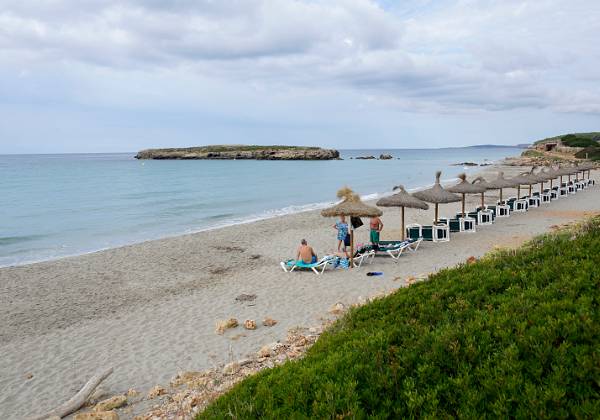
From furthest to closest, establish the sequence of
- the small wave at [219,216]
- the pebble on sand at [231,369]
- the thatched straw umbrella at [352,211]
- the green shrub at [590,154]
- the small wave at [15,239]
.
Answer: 1. the green shrub at [590,154]
2. the small wave at [219,216]
3. the small wave at [15,239]
4. the thatched straw umbrella at [352,211]
5. the pebble on sand at [231,369]

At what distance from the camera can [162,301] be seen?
10.6 meters

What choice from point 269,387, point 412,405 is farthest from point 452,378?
point 269,387

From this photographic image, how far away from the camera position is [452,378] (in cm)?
363

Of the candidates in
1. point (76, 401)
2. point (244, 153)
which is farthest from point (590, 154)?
point (244, 153)

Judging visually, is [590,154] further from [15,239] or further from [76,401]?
[76,401]

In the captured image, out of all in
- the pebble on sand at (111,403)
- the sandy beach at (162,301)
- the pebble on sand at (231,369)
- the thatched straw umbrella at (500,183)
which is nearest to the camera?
the pebble on sand at (111,403)

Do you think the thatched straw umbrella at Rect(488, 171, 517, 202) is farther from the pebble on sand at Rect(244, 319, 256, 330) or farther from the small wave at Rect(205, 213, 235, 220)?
the pebble on sand at Rect(244, 319, 256, 330)

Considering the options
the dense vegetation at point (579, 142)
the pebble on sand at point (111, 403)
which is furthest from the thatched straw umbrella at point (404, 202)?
the dense vegetation at point (579, 142)

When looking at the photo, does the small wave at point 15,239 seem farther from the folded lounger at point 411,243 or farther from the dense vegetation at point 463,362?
the dense vegetation at point 463,362

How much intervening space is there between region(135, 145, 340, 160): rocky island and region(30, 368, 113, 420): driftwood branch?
119m

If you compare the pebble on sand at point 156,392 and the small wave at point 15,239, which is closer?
the pebble on sand at point 156,392

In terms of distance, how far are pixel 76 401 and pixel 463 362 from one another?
4.85 metres

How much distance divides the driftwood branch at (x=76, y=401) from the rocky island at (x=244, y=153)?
11949cm

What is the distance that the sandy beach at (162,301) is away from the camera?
7141 mm
